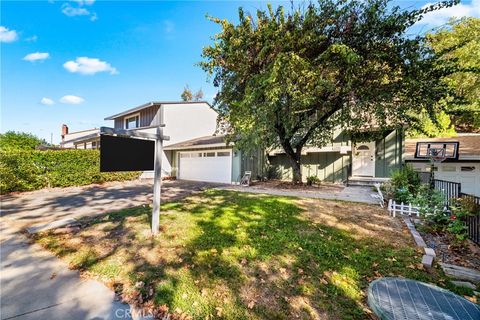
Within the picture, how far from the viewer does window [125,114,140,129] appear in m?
19.0

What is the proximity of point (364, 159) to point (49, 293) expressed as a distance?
1520cm

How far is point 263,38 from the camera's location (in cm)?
862

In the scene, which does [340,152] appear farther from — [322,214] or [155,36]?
[155,36]

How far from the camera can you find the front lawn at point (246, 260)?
2.64 metres

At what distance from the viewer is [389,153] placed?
12.9m

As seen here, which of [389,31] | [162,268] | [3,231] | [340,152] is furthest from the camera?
[340,152]

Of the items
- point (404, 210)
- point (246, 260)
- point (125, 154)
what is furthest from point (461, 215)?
point (125, 154)

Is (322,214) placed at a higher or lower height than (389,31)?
lower

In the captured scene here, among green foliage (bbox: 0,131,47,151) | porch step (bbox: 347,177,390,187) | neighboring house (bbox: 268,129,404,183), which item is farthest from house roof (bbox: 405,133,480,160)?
green foliage (bbox: 0,131,47,151)

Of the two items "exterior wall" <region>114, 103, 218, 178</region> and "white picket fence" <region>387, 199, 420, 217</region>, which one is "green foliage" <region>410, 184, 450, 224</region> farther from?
"exterior wall" <region>114, 103, 218, 178</region>

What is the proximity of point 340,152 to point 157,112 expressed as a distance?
13.6 meters

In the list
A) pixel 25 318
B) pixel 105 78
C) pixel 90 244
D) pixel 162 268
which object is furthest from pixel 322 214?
pixel 105 78

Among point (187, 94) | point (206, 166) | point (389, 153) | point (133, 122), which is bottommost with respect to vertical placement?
point (206, 166)

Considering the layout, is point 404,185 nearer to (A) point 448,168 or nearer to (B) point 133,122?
(A) point 448,168
